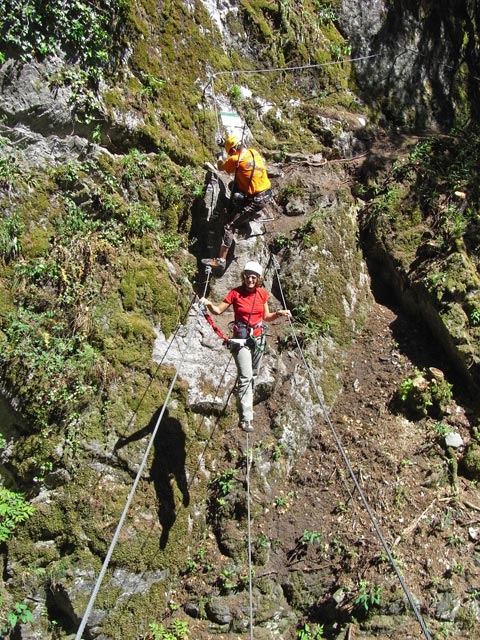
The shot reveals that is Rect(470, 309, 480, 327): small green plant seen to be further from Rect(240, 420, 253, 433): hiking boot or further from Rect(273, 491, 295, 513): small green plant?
Rect(240, 420, 253, 433): hiking boot

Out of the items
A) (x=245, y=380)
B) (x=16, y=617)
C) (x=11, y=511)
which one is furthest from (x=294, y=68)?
(x=16, y=617)

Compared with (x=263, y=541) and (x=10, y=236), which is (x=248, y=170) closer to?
(x=10, y=236)

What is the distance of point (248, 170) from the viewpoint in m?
7.54

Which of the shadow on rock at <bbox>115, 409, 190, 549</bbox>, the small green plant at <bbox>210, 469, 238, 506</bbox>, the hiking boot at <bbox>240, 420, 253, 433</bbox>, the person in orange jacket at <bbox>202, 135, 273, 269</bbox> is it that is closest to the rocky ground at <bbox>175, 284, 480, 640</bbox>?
the small green plant at <bbox>210, 469, 238, 506</bbox>

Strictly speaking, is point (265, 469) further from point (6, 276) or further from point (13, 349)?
point (6, 276)

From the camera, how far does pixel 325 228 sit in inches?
360

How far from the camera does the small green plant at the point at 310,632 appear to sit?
6.40 meters

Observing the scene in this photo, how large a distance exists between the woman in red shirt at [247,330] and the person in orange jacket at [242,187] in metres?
1.51

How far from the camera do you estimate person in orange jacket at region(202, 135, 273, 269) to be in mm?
7504

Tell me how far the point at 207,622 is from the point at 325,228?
21.4 ft

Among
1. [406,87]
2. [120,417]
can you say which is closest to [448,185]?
[406,87]

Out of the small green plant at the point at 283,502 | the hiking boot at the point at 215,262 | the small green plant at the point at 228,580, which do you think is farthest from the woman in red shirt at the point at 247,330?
the small green plant at the point at 228,580

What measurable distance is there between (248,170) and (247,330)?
8.71 feet

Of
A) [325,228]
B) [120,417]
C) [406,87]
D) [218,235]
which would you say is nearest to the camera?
[120,417]
